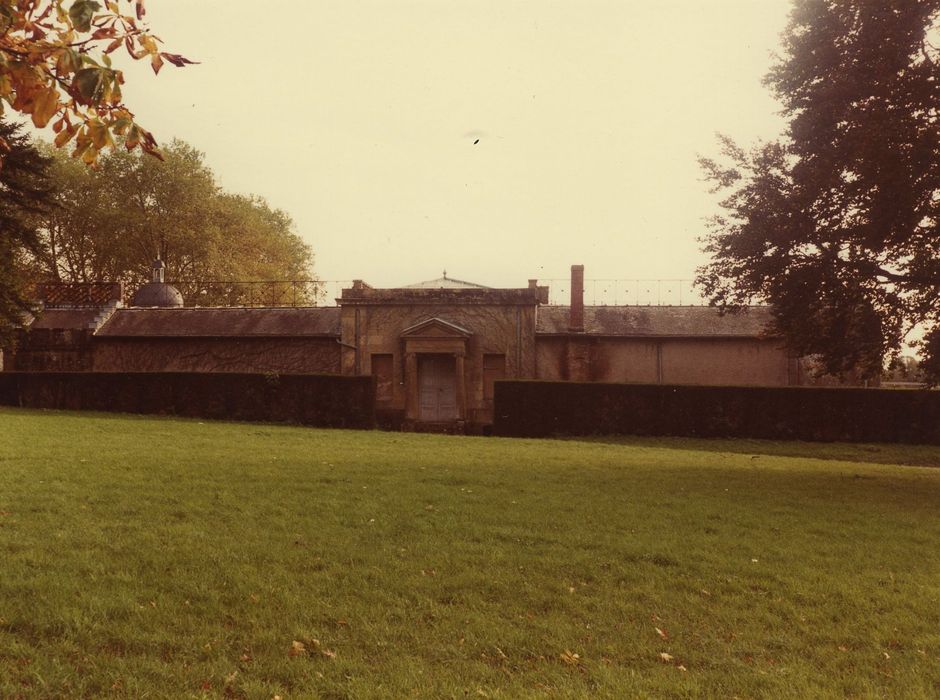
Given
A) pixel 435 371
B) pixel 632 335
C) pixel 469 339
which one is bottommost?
pixel 435 371

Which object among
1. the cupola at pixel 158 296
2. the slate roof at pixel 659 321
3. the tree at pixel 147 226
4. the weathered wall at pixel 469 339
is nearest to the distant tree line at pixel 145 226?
the tree at pixel 147 226

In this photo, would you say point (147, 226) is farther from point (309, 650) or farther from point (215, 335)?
point (309, 650)

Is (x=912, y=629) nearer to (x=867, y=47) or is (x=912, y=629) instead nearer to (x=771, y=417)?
(x=867, y=47)

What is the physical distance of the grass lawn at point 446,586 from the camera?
15.1 ft

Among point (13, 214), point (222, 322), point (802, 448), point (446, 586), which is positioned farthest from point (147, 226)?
point (446, 586)

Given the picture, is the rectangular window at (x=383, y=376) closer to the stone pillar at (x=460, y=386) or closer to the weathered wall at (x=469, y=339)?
the weathered wall at (x=469, y=339)

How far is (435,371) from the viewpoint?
32.2 m

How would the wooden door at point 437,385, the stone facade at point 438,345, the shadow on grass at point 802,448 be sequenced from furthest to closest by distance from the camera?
Answer: the wooden door at point 437,385 < the stone facade at point 438,345 < the shadow on grass at point 802,448

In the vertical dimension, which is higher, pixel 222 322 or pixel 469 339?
pixel 222 322

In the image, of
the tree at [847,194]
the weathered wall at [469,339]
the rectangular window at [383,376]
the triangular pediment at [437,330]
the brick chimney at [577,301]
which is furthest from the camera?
the brick chimney at [577,301]

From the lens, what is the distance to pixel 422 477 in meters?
12.3

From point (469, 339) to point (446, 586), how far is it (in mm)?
25981

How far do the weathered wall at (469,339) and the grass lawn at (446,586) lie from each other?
777 inches

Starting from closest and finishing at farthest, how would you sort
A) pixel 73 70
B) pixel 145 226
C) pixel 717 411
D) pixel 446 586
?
pixel 73 70 < pixel 446 586 < pixel 717 411 < pixel 145 226
